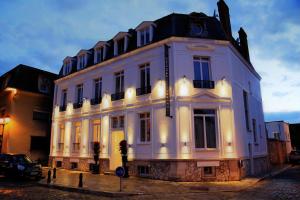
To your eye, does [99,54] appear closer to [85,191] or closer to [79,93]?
[79,93]

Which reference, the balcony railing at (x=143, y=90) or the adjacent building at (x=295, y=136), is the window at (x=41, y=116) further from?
the adjacent building at (x=295, y=136)

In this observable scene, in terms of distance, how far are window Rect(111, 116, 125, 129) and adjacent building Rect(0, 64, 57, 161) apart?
393 inches

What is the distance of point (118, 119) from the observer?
15.8m

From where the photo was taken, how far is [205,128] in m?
13.0

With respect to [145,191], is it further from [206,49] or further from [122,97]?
[206,49]

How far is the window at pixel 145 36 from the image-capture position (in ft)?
50.5

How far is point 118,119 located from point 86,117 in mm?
3338

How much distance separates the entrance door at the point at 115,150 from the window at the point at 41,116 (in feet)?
33.9

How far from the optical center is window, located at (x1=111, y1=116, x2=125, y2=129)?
1562cm

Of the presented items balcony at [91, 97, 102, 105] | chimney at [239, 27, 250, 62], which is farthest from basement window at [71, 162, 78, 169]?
chimney at [239, 27, 250, 62]

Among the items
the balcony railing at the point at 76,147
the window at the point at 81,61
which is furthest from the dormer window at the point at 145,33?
the balcony railing at the point at 76,147

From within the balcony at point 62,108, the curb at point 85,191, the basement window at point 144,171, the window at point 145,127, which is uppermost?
the balcony at point 62,108

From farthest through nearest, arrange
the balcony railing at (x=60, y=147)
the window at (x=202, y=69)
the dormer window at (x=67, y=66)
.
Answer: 1. the dormer window at (x=67, y=66)
2. the balcony railing at (x=60, y=147)
3. the window at (x=202, y=69)

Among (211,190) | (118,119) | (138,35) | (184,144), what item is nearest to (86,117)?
(118,119)
